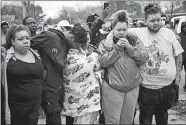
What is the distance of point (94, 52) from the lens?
4098 mm

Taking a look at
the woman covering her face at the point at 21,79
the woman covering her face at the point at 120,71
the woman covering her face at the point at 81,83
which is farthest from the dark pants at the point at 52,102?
the woman covering her face at the point at 120,71

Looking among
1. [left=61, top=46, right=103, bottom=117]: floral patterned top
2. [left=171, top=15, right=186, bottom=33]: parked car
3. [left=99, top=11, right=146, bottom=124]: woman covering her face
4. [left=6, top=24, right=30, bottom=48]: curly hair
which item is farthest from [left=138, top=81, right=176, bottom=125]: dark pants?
[left=171, top=15, right=186, bottom=33]: parked car

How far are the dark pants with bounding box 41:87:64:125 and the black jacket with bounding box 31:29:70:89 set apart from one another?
7 centimetres

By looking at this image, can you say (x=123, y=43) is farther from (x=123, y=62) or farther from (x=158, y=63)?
(x=158, y=63)

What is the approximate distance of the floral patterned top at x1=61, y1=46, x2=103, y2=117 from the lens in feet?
12.5

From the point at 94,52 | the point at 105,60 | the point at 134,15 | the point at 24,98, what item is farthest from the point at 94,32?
the point at 134,15

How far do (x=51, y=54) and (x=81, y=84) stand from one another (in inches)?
21.0

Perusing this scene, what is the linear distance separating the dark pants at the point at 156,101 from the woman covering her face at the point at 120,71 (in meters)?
0.19

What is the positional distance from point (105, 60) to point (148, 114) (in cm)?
101

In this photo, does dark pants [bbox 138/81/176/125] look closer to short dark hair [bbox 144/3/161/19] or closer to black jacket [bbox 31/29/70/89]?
short dark hair [bbox 144/3/161/19]

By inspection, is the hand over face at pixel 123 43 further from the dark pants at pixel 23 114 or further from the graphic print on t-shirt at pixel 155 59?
the dark pants at pixel 23 114

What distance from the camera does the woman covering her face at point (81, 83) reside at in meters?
3.81

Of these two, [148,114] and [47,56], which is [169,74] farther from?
[47,56]

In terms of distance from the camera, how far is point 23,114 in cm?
341
